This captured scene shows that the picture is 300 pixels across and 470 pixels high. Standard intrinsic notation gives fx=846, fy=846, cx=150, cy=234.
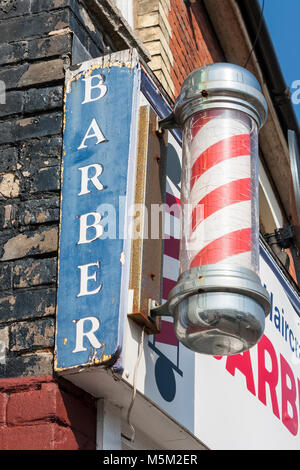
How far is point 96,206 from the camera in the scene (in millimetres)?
3121

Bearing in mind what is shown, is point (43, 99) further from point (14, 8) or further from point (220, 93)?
point (220, 93)

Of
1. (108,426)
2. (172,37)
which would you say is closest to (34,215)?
(108,426)

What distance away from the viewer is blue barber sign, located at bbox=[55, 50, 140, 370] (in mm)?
2883

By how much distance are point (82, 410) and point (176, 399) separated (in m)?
0.47

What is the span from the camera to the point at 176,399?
3248 millimetres

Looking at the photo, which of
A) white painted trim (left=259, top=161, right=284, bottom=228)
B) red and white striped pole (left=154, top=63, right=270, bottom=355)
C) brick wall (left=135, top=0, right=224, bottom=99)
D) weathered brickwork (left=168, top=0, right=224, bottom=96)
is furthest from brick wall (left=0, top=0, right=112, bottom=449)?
white painted trim (left=259, top=161, right=284, bottom=228)

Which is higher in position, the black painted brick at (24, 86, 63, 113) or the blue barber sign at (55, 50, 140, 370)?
the black painted brick at (24, 86, 63, 113)

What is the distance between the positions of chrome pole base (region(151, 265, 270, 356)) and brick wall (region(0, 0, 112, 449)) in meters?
0.45

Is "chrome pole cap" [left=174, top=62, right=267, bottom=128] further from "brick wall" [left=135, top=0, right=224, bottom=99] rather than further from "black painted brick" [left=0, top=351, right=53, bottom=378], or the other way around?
"brick wall" [left=135, top=0, right=224, bottom=99]

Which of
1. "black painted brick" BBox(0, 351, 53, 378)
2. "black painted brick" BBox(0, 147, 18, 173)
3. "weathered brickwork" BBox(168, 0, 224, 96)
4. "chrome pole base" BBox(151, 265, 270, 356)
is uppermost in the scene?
"weathered brickwork" BBox(168, 0, 224, 96)

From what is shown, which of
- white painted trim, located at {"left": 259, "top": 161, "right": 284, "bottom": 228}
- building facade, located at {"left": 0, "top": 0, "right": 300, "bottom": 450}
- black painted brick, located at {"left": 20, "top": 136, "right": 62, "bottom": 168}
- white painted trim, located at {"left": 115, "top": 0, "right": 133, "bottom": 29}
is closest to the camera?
building facade, located at {"left": 0, "top": 0, "right": 300, "bottom": 450}

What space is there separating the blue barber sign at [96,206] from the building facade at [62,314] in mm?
34

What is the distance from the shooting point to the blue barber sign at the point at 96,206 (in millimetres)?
2883
